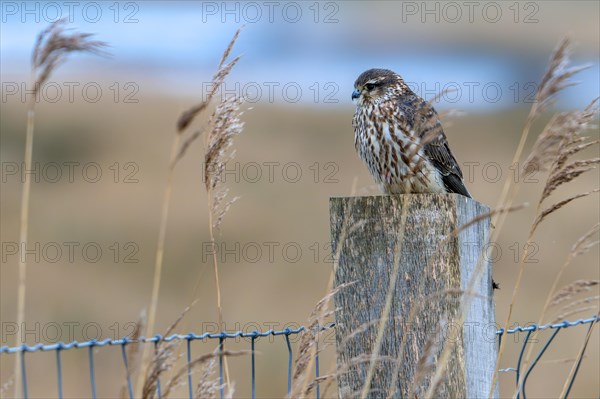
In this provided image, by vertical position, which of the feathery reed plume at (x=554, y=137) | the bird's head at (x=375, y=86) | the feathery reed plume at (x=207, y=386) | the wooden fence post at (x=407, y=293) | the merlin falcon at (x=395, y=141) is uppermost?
the bird's head at (x=375, y=86)

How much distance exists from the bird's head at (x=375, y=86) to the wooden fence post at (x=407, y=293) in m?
2.17

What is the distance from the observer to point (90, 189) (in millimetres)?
13805

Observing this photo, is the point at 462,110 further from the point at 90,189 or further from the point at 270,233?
the point at 90,189

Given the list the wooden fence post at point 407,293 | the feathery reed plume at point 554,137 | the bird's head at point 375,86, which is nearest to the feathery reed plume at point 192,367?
the wooden fence post at point 407,293

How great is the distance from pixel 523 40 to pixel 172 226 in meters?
28.6

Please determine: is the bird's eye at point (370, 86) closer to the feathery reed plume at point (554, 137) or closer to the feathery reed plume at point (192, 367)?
the feathery reed plume at point (554, 137)

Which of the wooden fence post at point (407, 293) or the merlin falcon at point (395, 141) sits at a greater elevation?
the merlin falcon at point (395, 141)

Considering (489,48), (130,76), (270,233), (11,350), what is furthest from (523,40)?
(11,350)

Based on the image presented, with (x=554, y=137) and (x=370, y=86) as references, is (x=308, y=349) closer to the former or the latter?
(x=554, y=137)

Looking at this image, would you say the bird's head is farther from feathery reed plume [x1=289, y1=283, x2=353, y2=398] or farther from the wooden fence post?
feathery reed plume [x1=289, y1=283, x2=353, y2=398]

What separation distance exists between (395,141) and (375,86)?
469 millimetres

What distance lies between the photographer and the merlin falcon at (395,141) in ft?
15.4

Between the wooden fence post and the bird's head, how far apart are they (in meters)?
2.17

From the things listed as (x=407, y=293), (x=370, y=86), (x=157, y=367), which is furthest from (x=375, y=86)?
(x=157, y=367)
